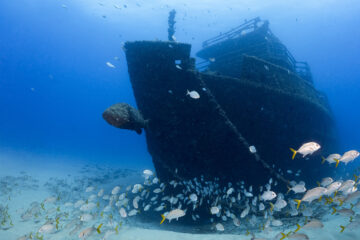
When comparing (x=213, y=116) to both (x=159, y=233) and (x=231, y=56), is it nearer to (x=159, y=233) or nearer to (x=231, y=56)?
(x=159, y=233)

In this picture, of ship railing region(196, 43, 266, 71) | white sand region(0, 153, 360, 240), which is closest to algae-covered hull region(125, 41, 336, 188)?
white sand region(0, 153, 360, 240)

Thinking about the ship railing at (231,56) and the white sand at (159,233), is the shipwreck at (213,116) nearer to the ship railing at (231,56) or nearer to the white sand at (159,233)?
the white sand at (159,233)

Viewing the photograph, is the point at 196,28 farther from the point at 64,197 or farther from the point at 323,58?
the point at 323,58

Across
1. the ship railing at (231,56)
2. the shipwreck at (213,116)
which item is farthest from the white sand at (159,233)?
the ship railing at (231,56)

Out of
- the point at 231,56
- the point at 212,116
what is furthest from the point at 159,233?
the point at 231,56

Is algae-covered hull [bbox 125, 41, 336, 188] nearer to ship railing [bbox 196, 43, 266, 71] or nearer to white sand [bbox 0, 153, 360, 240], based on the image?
white sand [bbox 0, 153, 360, 240]

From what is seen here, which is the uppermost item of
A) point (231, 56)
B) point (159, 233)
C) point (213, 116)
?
point (231, 56)

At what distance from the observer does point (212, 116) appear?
7.45 m

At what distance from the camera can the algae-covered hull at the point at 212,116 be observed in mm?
7504

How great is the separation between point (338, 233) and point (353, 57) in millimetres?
160788

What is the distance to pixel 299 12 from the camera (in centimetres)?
3878

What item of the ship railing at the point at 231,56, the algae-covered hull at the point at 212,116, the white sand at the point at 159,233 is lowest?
the white sand at the point at 159,233

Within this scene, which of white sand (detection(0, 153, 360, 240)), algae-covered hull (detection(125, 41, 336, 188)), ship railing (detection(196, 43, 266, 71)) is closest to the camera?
white sand (detection(0, 153, 360, 240))

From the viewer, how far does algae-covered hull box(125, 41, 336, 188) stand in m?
7.50
